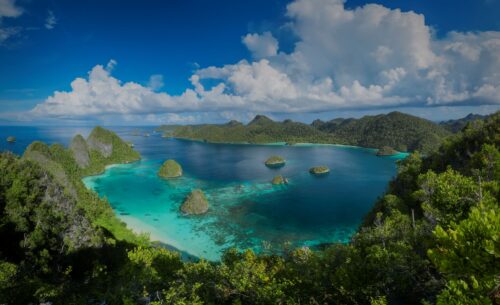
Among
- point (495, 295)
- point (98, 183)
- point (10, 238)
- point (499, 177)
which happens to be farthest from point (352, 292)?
point (98, 183)

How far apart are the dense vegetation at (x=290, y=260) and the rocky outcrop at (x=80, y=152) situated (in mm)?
67251

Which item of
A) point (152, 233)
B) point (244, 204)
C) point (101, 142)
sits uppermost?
point (101, 142)

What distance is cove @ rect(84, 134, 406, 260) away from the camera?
49.2 metres

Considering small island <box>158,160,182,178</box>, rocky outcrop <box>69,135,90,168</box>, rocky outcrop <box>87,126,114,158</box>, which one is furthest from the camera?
rocky outcrop <box>87,126,114,158</box>

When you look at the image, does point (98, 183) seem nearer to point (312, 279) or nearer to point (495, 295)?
point (312, 279)

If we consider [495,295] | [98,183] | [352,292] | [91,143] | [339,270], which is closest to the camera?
[495,295]

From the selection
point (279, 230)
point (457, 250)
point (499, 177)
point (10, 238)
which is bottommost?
point (279, 230)

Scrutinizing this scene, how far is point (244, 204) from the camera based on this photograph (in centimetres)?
6806

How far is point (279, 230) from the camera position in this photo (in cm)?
5194

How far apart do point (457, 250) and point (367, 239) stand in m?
15.5

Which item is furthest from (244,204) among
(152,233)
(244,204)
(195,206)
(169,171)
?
(169,171)

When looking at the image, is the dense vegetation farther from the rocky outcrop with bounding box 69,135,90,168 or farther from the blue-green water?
the rocky outcrop with bounding box 69,135,90,168

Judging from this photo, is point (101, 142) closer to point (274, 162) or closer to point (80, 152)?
point (80, 152)

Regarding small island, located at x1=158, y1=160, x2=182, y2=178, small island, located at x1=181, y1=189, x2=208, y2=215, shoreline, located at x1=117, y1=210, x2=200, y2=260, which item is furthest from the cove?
small island, located at x1=158, y1=160, x2=182, y2=178
